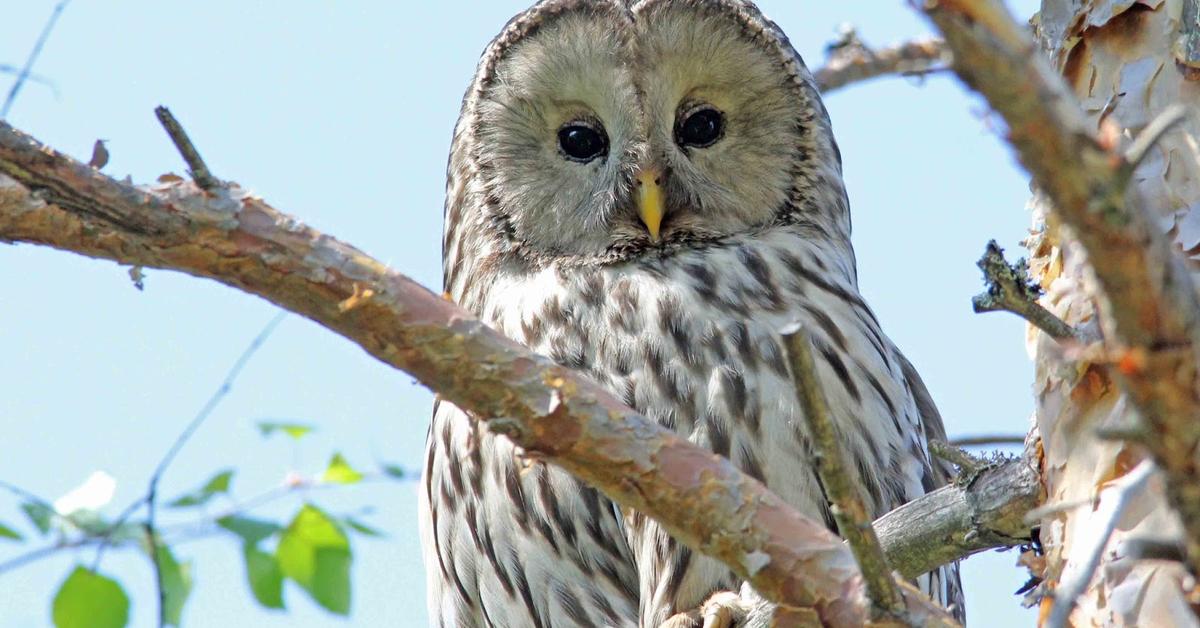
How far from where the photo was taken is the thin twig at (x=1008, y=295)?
65.4 inches

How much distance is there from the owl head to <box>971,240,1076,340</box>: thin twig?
201 cm

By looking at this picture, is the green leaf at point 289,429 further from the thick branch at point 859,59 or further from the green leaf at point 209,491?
the thick branch at point 859,59

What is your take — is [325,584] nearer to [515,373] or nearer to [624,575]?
[624,575]

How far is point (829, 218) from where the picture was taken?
4117 millimetres

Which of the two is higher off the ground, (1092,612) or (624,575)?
(624,575)

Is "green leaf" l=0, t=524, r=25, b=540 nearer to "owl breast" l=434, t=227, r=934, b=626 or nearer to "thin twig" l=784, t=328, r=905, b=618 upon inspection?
"owl breast" l=434, t=227, r=934, b=626

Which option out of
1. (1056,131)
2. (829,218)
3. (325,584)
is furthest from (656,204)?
(1056,131)

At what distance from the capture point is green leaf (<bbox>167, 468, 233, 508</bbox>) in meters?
3.31

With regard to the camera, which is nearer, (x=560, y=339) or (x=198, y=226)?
(x=198, y=226)

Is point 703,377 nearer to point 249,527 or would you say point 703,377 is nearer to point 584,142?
point 584,142

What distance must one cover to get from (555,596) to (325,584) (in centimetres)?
52

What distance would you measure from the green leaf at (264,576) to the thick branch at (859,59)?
1783 millimetres

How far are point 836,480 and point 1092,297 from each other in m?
0.70

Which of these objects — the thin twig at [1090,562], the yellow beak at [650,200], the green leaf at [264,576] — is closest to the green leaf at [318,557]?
the green leaf at [264,576]
